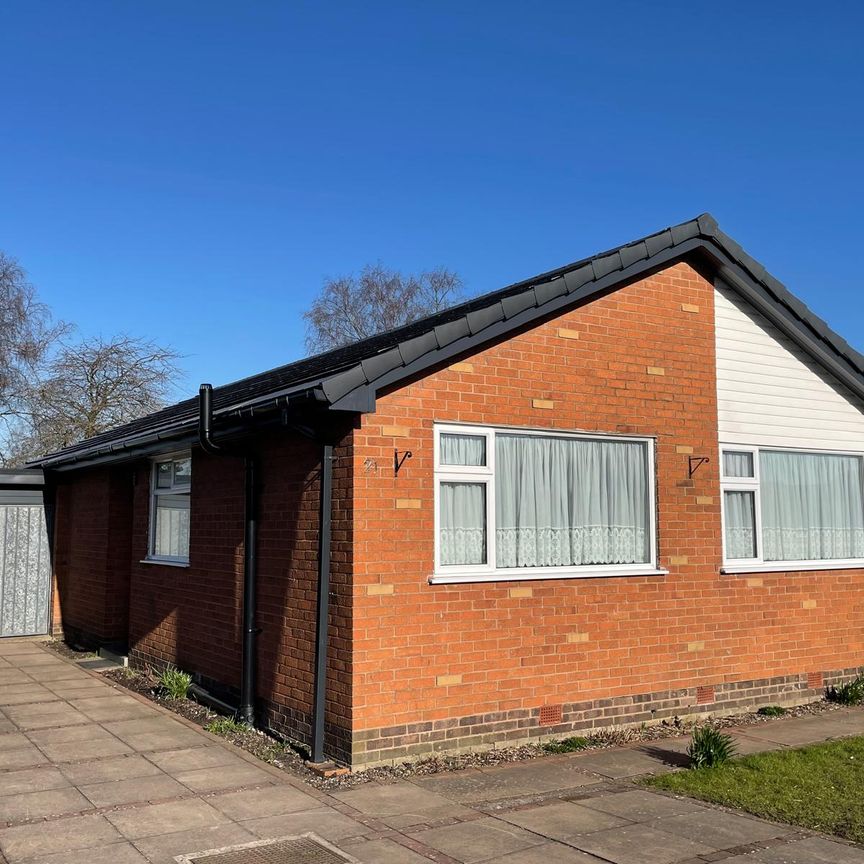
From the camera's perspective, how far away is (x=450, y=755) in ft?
24.0

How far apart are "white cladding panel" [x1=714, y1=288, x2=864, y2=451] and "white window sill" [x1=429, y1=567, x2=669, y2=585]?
73.0 inches

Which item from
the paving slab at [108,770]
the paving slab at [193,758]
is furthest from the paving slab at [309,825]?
the paving slab at [108,770]

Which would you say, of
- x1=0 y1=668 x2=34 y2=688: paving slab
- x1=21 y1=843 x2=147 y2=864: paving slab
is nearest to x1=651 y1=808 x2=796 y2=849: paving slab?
x1=21 y1=843 x2=147 y2=864: paving slab

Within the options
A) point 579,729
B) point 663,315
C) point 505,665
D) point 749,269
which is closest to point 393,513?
point 505,665

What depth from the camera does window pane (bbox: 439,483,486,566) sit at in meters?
7.62

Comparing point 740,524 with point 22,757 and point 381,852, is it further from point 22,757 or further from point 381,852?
point 22,757

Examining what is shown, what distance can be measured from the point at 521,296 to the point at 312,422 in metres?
2.12

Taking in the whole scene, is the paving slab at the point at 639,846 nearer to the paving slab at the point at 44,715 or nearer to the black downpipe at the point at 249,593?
the black downpipe at the point at 249,593

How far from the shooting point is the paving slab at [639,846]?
520 centimetres

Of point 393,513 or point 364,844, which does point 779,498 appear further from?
point 364,844

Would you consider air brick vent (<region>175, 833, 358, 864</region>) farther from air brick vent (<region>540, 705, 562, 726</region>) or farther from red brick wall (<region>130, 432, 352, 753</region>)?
air brick vent (<region>540, 705, 562, 726</region>)

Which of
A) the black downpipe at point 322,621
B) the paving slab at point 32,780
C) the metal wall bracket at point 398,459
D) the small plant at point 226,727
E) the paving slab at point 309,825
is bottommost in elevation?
the paving slab at point 309,825

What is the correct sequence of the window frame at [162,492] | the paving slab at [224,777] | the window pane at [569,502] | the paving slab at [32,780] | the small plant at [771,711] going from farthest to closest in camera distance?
the window frame at [162,492] → the small plant at [771,711] → the window pane at [569,502] → the paving slab at [224,777] → the paving slab at [32,780]

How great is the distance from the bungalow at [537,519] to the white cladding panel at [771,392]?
0.03 meters
